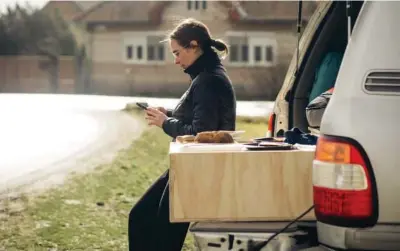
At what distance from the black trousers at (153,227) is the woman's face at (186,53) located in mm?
678

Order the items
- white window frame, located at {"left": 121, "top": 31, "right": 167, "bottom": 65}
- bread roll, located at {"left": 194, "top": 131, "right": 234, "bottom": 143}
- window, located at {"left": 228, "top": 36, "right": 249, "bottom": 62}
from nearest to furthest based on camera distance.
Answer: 1. bread roll, located at {"left": 194, "top": 131, "right": 234, "bottom": 143}
2. window, located at {"left": 228, "top": 36, "right": 249, "bottom": 62}
3. white window frame, located at {"left": 121, "top": 31, "right": 167, "bottom": 65}

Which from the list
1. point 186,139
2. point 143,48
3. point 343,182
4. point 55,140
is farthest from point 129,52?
point 343,182

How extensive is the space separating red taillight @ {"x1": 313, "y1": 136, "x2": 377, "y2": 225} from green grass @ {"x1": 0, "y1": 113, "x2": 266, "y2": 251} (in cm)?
420

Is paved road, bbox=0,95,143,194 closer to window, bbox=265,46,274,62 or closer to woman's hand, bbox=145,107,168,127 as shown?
woman's hand, bbox=145,107,168,127

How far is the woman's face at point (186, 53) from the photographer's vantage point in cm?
503

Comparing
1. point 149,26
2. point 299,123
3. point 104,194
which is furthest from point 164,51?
point 299,123

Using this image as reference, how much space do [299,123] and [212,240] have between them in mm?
2067

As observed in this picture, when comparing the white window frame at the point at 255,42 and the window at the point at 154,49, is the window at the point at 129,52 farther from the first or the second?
the white window frame at the point at 255,42

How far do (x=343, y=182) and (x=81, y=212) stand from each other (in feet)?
19.9

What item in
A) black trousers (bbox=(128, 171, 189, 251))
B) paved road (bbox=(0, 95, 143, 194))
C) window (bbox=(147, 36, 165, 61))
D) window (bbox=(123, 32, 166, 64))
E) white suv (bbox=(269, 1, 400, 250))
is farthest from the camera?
window (bbox=(123, 32, 166, 64))

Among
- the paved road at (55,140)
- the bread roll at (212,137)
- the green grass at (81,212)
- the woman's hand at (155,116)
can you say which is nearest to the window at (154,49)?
the paved road at (55,140)

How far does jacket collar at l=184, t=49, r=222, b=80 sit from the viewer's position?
4.96 meters

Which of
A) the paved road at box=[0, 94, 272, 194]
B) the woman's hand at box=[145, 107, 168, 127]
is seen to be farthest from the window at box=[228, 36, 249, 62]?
the woman's hand at box=[145, 107, 168, 127]

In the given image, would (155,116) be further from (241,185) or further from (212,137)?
(241,185)
